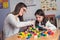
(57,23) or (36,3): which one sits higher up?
(36,3)

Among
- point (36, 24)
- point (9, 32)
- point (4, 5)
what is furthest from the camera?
point (4, 5)

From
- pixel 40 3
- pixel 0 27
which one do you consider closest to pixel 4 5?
pixel 0 27

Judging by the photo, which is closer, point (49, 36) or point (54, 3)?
point (49, 36)

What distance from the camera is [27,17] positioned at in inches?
151

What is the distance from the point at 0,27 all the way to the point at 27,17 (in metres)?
0.65

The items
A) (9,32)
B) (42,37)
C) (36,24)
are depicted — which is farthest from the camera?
(36,24)

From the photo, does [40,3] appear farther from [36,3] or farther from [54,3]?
[54,3]

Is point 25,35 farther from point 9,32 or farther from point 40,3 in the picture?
point 40,3

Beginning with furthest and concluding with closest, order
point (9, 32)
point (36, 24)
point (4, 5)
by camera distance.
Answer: point (4, 5) → point (36, 24) → point (9, 32)

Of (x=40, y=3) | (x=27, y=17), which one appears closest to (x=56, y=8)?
(x=40, y=3)

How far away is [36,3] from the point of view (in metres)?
3.81

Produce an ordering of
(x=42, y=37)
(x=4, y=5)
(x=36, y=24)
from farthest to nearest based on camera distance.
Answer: (x=4, y=5) < (x=36, y=24) < (x=42, y=37)

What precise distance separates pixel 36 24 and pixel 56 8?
1187 mm

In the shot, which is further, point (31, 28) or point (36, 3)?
point (36, 3)
